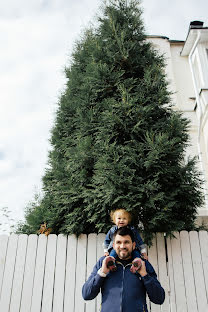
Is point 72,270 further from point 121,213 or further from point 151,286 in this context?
point 151,286

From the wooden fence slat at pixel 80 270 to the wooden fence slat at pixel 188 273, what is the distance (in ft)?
4.74

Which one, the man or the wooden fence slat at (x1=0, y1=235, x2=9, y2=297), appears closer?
the man

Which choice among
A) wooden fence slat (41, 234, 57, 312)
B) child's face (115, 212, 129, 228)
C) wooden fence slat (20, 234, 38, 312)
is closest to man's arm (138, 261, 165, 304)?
child's face (115, 212, 129, 228)

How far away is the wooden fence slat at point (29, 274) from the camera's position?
134 inches

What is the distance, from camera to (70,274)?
3504 millimetres

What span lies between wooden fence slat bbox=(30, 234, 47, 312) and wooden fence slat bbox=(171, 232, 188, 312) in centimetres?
191

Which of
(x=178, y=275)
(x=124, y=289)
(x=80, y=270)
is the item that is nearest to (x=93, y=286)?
(x=124, y=289)

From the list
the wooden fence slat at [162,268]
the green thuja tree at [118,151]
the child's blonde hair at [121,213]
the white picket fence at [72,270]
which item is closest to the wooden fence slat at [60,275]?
the white picket fence at [72,270]

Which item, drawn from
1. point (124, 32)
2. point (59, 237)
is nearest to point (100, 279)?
point (59, 237)

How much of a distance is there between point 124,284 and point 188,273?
4.82 feet

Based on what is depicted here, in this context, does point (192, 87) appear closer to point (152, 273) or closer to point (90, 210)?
point (90, 210)

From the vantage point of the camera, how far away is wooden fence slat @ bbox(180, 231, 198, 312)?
10.7 ft

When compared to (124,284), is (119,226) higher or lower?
higher

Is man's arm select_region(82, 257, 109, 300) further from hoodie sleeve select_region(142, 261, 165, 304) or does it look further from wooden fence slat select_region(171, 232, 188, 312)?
wooden fence slat select_region(171, 232, 188, 312)
